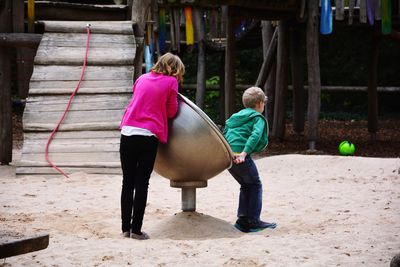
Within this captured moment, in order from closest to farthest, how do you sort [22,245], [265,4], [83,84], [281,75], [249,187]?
[22,245], [249,187], [83,84], [265,4], [281,75]

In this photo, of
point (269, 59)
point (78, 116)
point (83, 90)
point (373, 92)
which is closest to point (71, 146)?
point (78, 116)

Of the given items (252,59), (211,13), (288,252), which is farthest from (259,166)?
(252,59)

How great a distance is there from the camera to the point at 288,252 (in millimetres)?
4953

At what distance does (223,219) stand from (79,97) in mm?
3698

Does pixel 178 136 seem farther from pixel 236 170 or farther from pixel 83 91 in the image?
pixel 83 91

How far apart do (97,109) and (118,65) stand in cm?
78

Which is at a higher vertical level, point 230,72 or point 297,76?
point 230,72

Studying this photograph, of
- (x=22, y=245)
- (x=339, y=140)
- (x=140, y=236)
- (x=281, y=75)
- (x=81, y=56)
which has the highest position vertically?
(x=81, y=56)

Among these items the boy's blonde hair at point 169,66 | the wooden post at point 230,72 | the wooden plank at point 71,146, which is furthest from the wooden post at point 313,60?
the boy's blonde hair at point 169,66

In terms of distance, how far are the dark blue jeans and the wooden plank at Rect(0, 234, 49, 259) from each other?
2329mm

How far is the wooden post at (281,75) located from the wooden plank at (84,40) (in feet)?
16.5

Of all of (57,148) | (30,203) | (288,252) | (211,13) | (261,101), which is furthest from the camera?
(211,13)

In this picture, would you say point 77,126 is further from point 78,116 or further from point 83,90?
point 83,90

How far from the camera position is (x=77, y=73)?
10.1m
